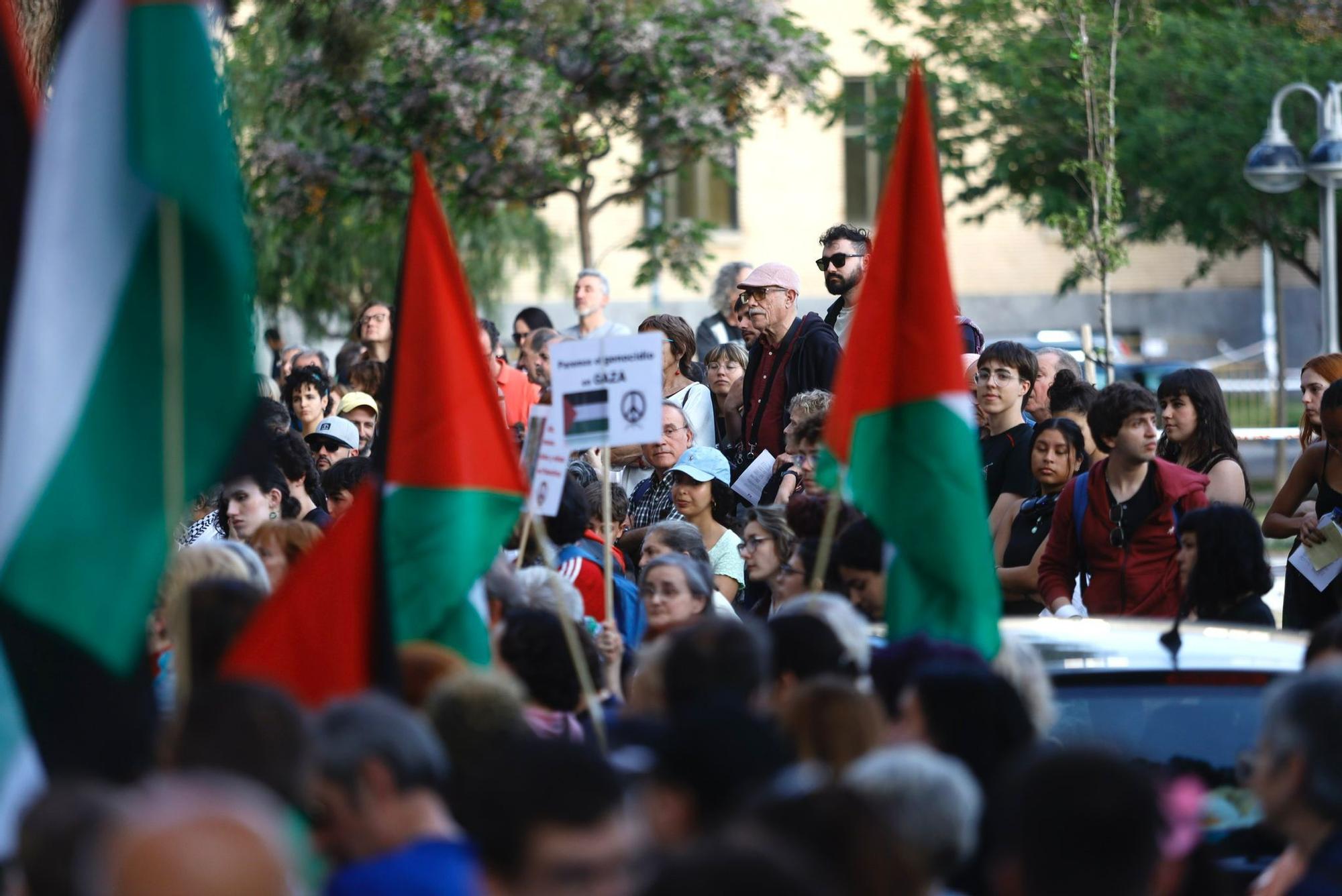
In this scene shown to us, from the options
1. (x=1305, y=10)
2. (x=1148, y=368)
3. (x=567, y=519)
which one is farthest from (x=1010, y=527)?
(x=1148, y=368)

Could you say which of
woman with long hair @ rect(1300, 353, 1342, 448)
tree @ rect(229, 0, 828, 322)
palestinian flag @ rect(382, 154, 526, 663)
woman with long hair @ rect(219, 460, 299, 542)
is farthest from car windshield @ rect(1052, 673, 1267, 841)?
tree @ rect(229, 0, 828, 322)

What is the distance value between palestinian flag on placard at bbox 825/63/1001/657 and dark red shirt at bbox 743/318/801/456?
136 inches

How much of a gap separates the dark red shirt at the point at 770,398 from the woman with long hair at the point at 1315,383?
233 centimetres

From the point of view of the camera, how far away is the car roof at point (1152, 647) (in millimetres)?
5121

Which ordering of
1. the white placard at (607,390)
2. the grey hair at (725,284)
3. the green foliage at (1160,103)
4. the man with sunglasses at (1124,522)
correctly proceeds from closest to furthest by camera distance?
1. the white placard at (607,390)
2. the man with sunglasses at (1124,522)
3. the grey hair at (725,284)
4. the green foliage at (1160,103)

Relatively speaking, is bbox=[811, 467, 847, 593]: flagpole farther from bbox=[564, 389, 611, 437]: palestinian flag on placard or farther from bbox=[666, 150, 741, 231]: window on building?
bbox=[666, 150, 741, 231]: window on building

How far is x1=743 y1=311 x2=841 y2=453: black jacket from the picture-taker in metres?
9.05

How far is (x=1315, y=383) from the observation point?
8688mm

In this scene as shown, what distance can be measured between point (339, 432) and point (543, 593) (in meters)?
3.78

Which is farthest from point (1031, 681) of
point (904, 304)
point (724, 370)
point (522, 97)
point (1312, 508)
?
point (522, 97)

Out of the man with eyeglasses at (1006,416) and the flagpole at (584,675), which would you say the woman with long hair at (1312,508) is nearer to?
the man with eyeglasses at (1006,416)

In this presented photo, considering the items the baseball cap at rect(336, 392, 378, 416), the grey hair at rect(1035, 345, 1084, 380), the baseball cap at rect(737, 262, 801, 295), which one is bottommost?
the baseball cap at rect(336, 392, 378, 416)

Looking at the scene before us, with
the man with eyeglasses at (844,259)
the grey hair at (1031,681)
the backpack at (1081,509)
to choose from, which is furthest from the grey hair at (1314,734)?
the man with eyeglasses at (844,259)

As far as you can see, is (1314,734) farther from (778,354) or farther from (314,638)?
(778,354)
